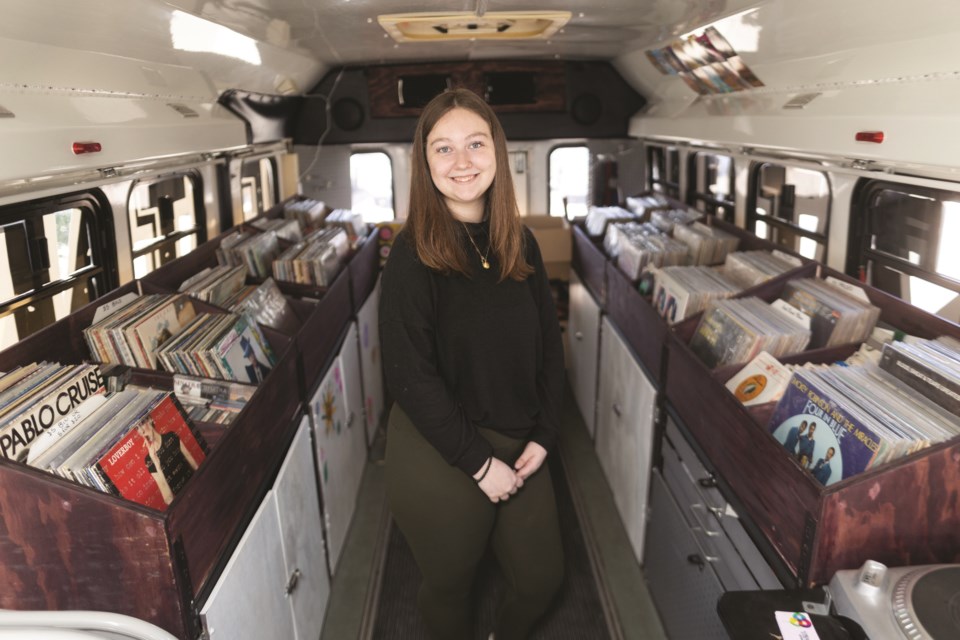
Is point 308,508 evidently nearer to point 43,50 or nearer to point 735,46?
point 43,50

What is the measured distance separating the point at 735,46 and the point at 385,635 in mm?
2792

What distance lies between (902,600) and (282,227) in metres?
3.71

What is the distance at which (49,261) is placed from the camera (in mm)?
2527

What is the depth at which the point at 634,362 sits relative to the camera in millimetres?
2975

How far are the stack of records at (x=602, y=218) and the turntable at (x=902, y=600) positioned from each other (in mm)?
3195

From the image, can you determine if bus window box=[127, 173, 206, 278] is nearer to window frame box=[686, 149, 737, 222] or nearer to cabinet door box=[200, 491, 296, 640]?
cabinet door box=[200, 491, 296, 640]

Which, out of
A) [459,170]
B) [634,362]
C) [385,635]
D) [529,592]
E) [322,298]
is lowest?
[385,635]

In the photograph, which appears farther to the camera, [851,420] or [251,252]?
[251,252]

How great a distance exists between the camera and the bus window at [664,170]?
4.99 m

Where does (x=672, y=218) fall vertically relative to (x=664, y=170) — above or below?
below

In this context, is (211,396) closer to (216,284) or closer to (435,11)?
(216,284)

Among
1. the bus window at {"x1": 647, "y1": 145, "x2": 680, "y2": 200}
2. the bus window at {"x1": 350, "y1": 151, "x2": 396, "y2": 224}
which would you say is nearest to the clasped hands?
the bus window at {"x1": 647, "y1": 145, "x2": 680, "y2": 200}

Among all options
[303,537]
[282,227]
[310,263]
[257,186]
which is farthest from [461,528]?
[257,186]

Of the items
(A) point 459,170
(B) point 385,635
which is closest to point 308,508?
(B) point 385,635
